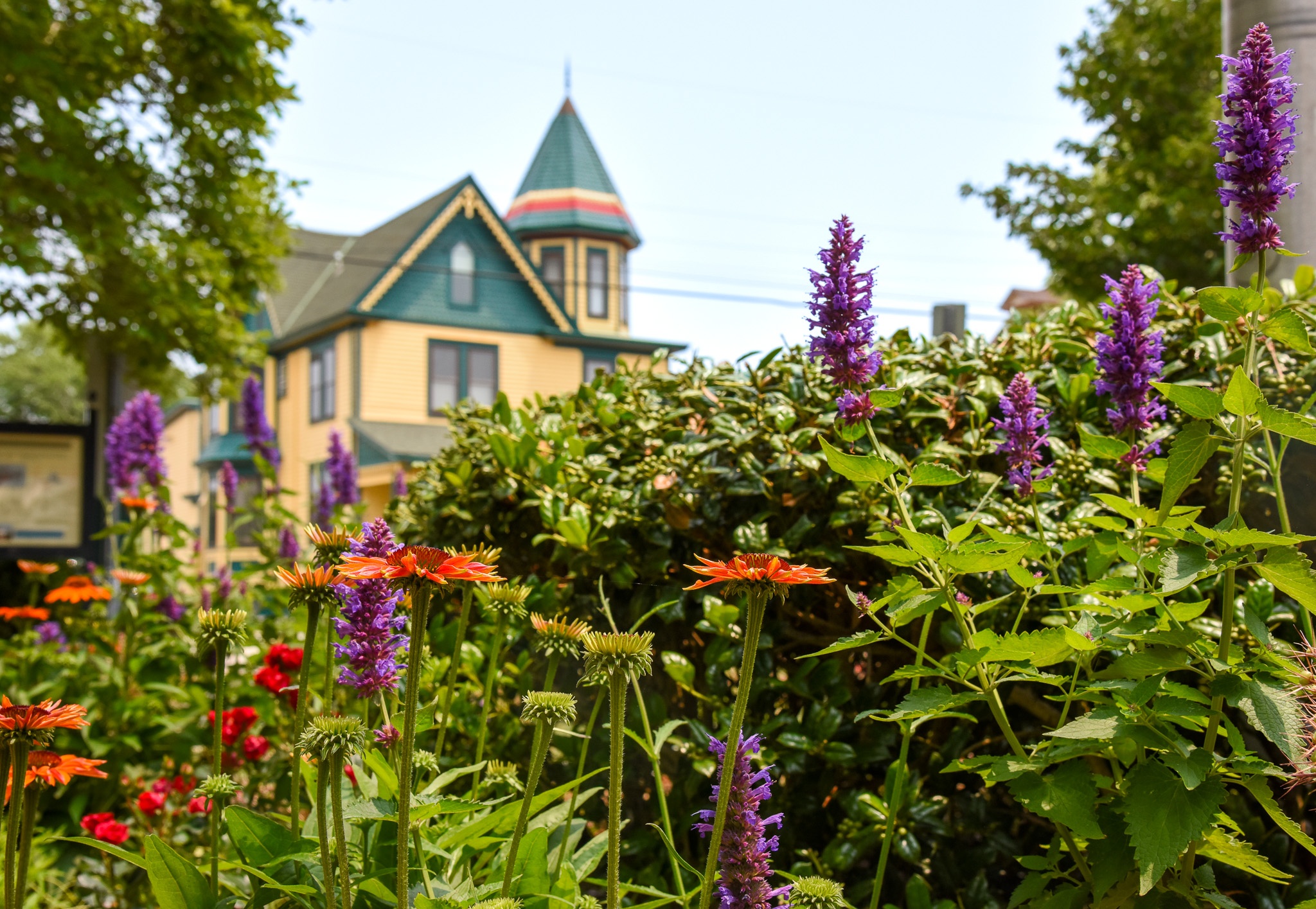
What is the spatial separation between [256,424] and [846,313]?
442 centimetres

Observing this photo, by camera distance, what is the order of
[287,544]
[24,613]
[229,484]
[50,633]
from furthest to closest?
1. [50,633]
2. [229,484]
3. [287,544]
4. [24,613]

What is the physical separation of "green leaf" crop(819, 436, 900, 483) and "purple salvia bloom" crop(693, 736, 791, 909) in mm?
428

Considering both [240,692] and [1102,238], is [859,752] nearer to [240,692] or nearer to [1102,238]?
[240,692]

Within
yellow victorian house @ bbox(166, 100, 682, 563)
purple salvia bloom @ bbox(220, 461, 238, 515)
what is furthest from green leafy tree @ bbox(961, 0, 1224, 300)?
purple salvia bloom @ bbox(220, 461, 238, 515)

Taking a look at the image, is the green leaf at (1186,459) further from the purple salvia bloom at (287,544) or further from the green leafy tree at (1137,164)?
the green leafy tree at (1137,164)

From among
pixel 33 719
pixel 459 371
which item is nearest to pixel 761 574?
pixel 33 719

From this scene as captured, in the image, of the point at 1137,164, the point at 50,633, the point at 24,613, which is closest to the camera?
the point at 24,613

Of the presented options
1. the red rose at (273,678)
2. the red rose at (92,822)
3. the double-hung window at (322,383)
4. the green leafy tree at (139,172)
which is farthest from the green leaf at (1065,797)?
the double-hung window at (322,383)

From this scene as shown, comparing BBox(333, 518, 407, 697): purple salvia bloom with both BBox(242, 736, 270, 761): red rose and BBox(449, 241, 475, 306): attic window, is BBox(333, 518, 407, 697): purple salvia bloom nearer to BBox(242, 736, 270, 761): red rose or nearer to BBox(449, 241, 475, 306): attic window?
BBox(242, 736, 270, 761): red rose

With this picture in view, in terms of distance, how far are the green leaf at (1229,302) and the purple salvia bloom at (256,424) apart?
4587 mm

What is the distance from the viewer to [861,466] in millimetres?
1554

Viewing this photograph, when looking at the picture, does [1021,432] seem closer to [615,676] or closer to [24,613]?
[615,676]

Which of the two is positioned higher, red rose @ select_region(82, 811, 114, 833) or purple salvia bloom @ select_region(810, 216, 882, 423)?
purple salvia bloom @ select_region(810, 216, 882, 423)

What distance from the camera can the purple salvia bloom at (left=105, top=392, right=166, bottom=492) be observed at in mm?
5320
